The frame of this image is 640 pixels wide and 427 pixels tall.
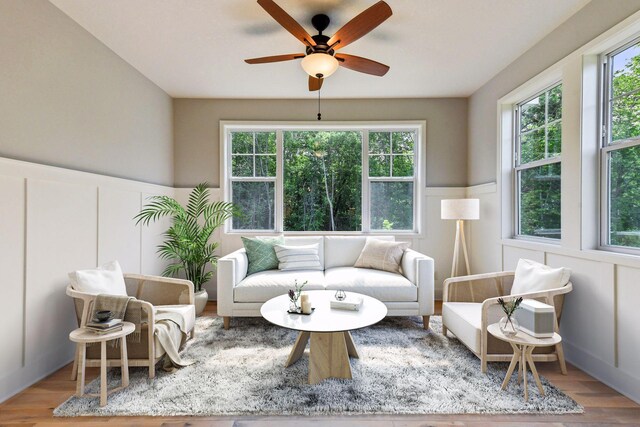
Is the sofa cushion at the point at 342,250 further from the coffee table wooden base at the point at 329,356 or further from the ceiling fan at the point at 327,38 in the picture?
the ceiling fan at the point at 327,38

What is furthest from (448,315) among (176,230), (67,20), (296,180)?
(67,20)

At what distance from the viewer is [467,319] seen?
240 centimetres

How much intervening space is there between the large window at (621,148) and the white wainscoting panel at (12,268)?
407cm

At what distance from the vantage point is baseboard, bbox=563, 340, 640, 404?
76.5 inches

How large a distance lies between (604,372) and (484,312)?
35.5 inches

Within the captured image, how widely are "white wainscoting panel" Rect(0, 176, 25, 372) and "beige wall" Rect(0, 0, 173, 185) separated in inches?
10.6

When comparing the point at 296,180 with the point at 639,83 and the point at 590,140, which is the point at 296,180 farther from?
the point at 639,83

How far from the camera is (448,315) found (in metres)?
2.72

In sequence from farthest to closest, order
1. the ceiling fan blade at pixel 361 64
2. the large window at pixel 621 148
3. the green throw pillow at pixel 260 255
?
the green throw pillow at pixel 260 255 < the ceiling fan blade at pixel 361 64 < the large window at pixel 621 148

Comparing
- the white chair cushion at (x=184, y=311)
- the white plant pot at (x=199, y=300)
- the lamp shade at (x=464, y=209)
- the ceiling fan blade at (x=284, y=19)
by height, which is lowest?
the white plant pot at (x=199, y=300)

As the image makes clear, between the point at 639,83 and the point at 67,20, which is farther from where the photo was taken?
the point at 67,20

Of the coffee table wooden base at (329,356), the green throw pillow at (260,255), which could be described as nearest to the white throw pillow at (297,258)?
the green throw pillow at (260,255)

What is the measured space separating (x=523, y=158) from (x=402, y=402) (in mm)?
2742

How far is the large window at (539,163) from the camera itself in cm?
272
